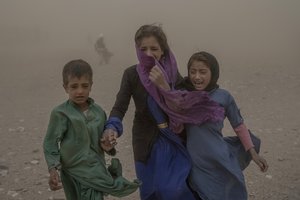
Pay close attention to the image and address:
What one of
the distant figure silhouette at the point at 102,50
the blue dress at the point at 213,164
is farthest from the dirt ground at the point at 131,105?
the blue dress at the point at 213,164

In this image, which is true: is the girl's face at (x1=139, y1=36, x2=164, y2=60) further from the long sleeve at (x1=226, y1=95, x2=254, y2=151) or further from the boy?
the long sleeve at (x1=226, y1=95, x2=254, y2=151)

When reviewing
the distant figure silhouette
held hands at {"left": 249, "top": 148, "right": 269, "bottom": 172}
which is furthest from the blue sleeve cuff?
the distant figure silhouette

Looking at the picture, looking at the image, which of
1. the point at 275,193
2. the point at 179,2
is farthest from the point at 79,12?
the point at 275,193

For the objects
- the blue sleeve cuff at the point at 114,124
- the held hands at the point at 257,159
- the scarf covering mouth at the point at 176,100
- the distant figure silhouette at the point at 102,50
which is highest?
the scarf covering mouth at the point at 176,100

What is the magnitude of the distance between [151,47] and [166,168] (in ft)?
2.69

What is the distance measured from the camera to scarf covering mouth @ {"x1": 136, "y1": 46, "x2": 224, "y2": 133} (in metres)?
2.79

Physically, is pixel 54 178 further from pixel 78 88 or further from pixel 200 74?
pixel 200 74

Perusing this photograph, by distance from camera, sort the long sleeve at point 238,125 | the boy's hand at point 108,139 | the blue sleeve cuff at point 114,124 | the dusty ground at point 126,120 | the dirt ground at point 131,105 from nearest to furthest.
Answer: the boy's hand at point 108,139
the blue sleeve cuff at point 114,124
the long sleeve at point 238,125
the dusty ground at point 126,120
the dirt ground at point 131,105

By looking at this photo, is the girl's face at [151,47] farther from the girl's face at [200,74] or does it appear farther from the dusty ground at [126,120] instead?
the dusty ground at [126,120]

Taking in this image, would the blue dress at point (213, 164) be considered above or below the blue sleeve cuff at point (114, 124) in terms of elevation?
below

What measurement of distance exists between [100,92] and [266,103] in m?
4.03

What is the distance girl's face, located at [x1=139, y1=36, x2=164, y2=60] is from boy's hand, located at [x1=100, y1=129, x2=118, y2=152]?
57 cm

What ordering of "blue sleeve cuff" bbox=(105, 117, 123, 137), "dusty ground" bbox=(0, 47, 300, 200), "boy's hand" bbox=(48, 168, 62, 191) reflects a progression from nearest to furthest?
"boy's hand" bbox=(48, 168, 62, 191) → "blue sleeve cuff" bbox=(105, 117, 123, 137) → "dusty ground" bbox=(0, 47, 300, 200)

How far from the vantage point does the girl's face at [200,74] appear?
290cm
